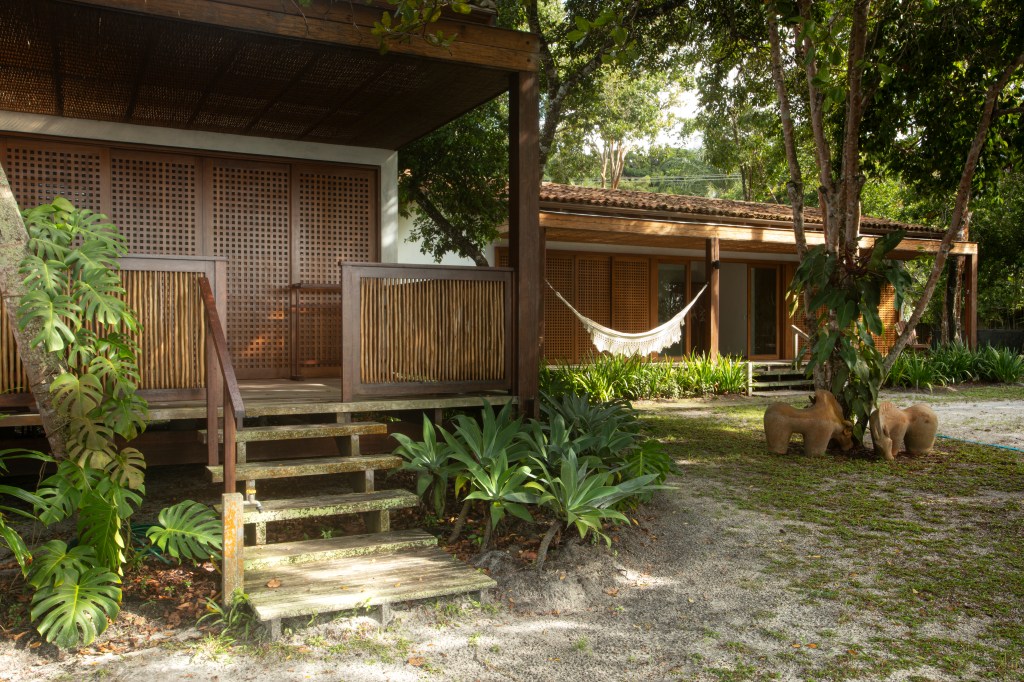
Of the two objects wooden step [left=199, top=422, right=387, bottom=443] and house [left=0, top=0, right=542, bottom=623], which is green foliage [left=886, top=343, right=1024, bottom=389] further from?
wooden step [left=199, top=422, right=387, bottom=443]

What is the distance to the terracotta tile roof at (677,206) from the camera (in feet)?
39.2

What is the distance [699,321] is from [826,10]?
8666mm

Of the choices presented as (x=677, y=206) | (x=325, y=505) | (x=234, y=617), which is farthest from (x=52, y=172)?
(x=677, y=206)

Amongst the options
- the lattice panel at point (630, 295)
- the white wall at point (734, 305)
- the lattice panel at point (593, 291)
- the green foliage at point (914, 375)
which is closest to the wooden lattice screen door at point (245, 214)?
the lattice panel at point (593, 291)

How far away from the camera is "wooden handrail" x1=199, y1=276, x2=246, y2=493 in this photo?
140 inches

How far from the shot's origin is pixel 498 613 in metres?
3.60

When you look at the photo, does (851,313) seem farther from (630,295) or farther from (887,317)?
(887,317)

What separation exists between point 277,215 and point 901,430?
570 centimetres

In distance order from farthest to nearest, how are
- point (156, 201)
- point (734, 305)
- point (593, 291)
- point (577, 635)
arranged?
point (734, 305)
point (593, 291)
point (156, 201)
point (577, 635)

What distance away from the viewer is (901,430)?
715 cm

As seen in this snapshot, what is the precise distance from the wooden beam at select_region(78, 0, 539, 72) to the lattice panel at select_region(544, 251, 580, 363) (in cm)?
788

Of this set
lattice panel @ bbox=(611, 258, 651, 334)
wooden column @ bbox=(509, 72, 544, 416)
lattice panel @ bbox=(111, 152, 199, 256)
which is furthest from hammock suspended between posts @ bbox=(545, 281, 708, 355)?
wooden column @ bbox=(509, 72, 544, 416)

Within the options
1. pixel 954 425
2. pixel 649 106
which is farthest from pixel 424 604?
pixel 649 106

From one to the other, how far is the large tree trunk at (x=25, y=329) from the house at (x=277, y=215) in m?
0.61
